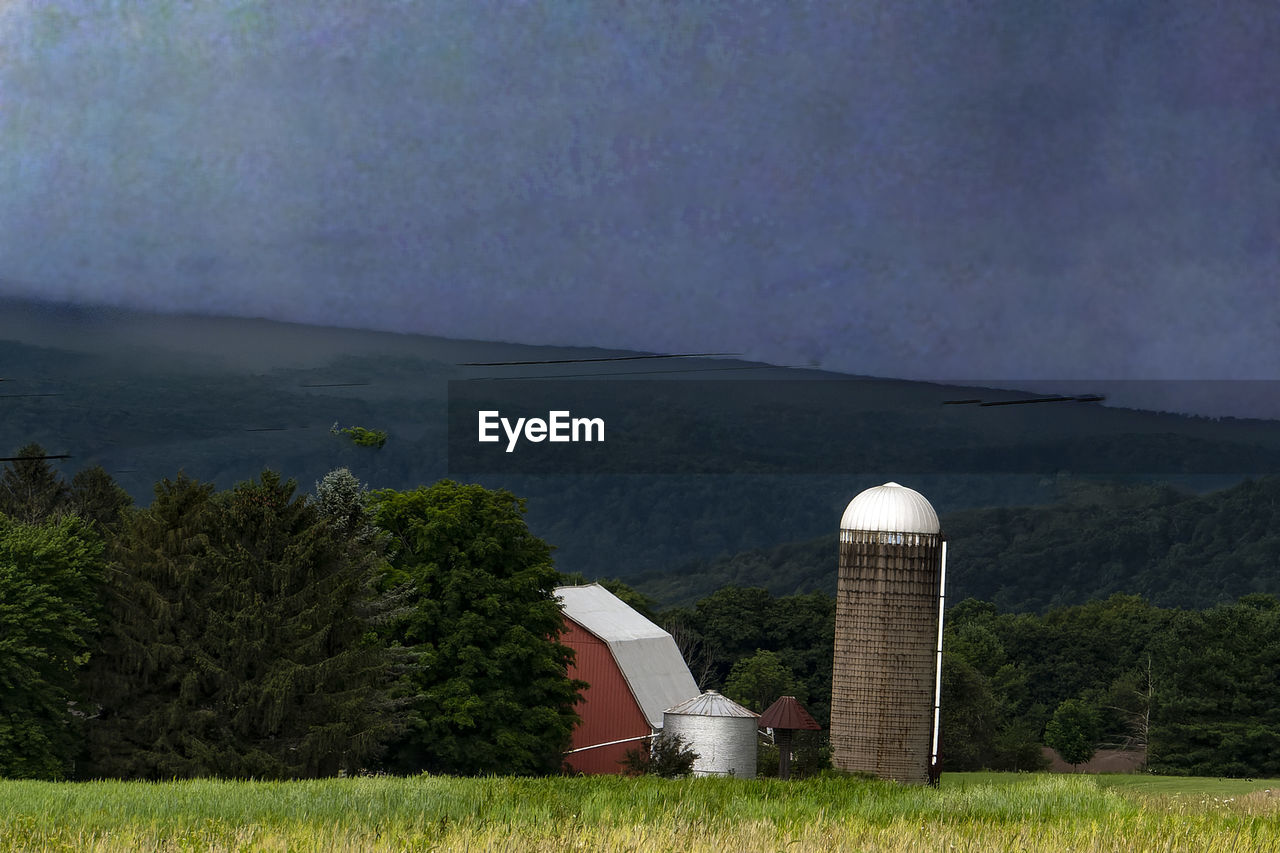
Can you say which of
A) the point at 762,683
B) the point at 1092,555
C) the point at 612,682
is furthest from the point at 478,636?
the point at 1092,555

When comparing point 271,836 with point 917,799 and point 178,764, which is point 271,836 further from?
point 178,764

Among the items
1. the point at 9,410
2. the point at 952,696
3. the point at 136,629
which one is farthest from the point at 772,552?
the point at 136,629

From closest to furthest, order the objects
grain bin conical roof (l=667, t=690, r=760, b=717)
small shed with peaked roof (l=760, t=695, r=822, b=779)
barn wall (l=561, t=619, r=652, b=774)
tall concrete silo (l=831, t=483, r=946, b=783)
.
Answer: small shed with peaked roof (l=760, t=695, r=822, b=779) → grain bin conical roof (l=667, t=690, r=760, b=717) → tall concrete silo (l=831, t=483, r=946, b=783) → barn wall (l=561, t=619, r=652, b=774)

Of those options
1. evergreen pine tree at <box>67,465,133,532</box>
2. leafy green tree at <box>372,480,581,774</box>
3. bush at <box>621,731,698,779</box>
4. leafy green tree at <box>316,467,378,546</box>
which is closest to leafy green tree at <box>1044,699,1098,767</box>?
bush at <box>621,731,698,779</box>

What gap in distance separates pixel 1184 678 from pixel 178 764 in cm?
5958

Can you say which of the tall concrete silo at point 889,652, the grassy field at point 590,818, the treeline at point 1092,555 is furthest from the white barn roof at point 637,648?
the treeline at point 1092,555

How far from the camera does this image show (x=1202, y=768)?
8388cm

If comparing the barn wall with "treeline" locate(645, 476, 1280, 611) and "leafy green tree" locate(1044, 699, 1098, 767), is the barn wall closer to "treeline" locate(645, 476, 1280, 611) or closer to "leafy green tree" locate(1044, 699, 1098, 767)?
"leafy green tree" locate(1044, 699, 1098, 767)

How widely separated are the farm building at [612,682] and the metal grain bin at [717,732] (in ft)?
44.4

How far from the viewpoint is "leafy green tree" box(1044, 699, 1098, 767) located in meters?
106

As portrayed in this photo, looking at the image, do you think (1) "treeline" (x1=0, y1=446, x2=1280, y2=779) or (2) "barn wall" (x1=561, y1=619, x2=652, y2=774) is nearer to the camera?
(1) "treeline" (x1=0, y1=446, x2=1280, y2=779)

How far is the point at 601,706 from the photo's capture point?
7388 cm

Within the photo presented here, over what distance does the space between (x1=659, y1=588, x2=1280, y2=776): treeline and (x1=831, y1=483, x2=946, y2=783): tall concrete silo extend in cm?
2997

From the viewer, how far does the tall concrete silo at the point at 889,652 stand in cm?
5878
